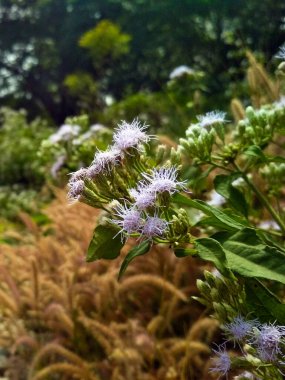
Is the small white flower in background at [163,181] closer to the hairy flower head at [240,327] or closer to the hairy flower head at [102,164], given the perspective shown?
the hairy flower head at [102,164]

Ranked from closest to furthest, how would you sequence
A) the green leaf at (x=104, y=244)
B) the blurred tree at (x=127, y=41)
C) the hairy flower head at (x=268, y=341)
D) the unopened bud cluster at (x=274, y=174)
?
the hairy flower head at (x=268, y=341), the green leaf at (x=104, y=244), the unopened bud cluster at (x=274, y=174), the blurred tree at (x=127, y=41)

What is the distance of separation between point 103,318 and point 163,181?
1700 mm

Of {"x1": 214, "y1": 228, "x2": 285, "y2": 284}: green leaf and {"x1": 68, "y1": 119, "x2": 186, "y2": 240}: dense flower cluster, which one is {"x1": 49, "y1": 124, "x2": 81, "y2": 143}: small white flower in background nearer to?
{"x1": 68, "y1": 119, "x2": 186, "y2": 240}: dense flower cluster

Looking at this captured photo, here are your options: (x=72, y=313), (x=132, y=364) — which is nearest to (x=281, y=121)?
(x=132, y=364)

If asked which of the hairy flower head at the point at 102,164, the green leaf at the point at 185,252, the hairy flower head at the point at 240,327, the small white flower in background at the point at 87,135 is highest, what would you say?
the small white flower in background at the point at 87,135

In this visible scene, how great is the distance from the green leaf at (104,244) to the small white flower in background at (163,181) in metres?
0.09

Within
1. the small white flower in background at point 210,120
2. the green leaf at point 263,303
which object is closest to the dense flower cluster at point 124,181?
the green leaf at point 263,303

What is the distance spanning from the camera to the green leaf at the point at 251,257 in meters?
0.74

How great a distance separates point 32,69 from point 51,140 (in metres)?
14.2

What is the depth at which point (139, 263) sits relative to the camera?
246 cm

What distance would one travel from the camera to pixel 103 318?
2.40 m

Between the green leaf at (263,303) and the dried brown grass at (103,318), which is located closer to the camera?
the green leaf at (263,303)

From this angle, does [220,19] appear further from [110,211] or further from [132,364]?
[110,211]

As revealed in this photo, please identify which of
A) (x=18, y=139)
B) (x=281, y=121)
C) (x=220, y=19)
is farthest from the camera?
(x=220, y=19)
